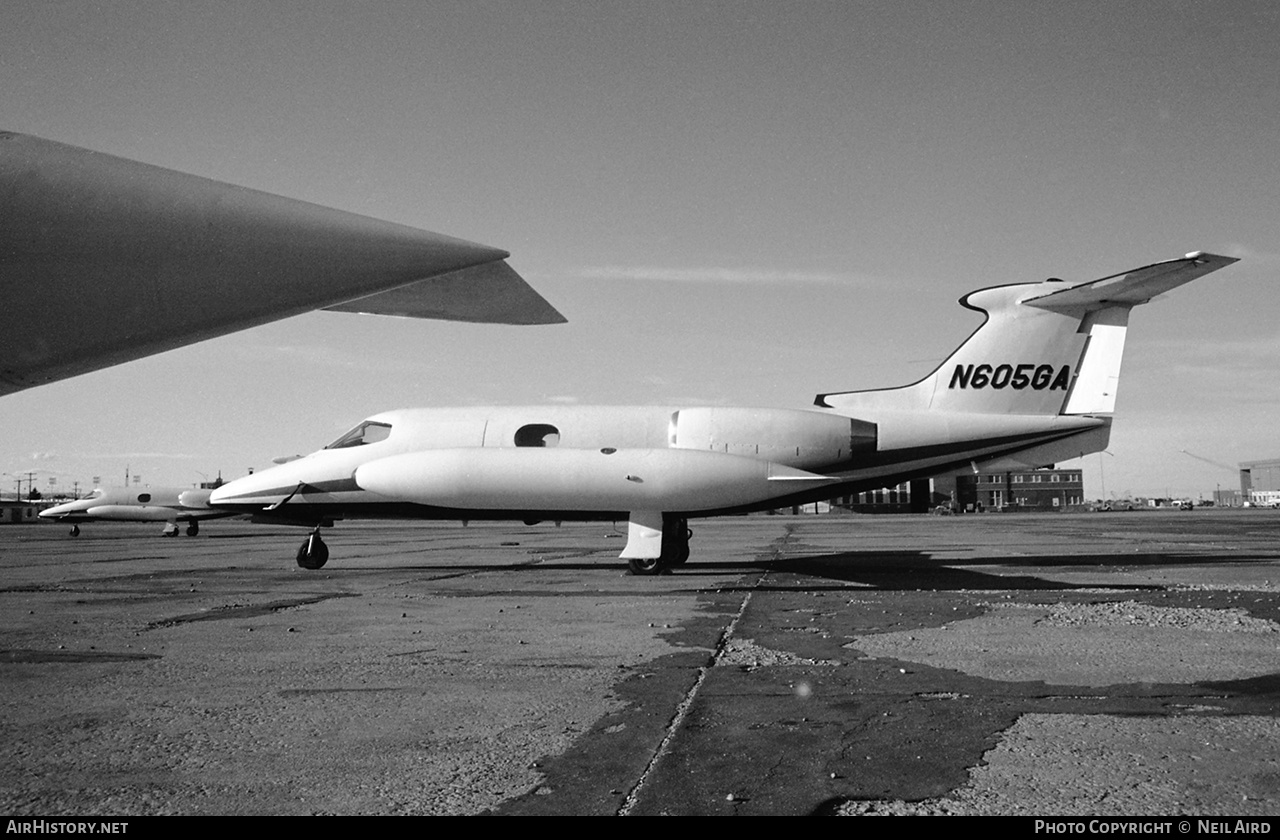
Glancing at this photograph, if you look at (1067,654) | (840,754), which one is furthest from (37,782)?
(1067,654)

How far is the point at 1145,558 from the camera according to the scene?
18.3 metres

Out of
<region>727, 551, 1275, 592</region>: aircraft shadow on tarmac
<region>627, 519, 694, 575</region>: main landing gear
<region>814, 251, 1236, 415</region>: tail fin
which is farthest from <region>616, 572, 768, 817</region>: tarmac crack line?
<region>814, 251, 1236, 415</region>: tail fin

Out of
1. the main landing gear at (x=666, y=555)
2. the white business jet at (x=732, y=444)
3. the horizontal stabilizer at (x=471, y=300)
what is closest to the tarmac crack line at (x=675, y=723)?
the horizontal stabilizer at (x=471, y=300)

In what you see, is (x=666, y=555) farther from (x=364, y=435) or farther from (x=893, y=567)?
(x=364, y=435)

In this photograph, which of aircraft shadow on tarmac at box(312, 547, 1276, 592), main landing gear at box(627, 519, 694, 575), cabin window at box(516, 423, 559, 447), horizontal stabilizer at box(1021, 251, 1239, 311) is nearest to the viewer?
aircraft shadow on tarmac at box(312, 547, 1276, 592)

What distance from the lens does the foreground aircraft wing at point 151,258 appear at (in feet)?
8.96

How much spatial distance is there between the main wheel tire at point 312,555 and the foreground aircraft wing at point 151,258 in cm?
1397

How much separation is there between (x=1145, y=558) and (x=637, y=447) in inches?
433

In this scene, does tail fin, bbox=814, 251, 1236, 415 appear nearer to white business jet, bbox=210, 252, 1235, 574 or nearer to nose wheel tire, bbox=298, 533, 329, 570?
white business jet, bbox=210, 252, 1235, 574

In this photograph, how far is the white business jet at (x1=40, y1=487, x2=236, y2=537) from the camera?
121 ft

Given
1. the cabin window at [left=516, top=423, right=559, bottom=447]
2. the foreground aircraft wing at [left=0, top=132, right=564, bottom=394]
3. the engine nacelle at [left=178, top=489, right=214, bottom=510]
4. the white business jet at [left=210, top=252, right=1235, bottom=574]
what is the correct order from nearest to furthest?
1. the foreground aircraft wing at [left=0, top=132, right=564, bottom=394]
2. the white business jet at [left=210, top=252, right=1235, bottom=574]
3. the cabin window at [left=516, top=423, right=559, bottom=447]
4. the engine nacelle at [left=178, top=489, right=214, bottom=510]

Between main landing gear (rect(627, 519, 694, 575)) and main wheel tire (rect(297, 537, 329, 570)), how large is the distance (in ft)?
18.8

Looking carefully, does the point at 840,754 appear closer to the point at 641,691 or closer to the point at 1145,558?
the point at 641,691

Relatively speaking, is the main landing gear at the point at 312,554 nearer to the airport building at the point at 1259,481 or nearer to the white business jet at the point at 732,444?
the white business jet at the point at 732,444
